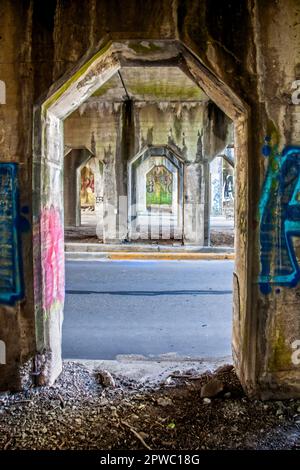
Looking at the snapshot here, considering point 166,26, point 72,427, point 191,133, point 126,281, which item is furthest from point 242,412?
point 191,133

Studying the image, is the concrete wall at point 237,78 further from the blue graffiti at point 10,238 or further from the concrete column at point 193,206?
the concrete column at point 193,206

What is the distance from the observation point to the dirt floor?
3.09 m

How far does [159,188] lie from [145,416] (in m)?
45.5

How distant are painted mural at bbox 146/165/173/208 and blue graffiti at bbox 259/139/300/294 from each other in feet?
142

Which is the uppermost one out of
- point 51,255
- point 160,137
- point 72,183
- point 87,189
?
point 160,137

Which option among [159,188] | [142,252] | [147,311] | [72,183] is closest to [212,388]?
[147,311]

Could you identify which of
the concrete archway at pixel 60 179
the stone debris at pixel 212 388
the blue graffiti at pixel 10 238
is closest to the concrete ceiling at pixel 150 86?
the concrete archway at pixel 60 179

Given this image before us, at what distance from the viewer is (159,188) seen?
48.4m

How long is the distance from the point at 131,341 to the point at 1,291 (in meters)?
2.30

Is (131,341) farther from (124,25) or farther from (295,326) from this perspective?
(124,25)

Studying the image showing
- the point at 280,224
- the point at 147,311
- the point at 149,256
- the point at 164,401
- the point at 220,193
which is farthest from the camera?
the point at 220,193

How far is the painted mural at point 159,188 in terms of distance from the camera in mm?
47125

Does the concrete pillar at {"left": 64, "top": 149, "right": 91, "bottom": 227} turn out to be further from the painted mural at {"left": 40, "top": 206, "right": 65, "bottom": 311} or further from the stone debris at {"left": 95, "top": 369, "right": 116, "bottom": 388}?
the stone debris at {"left": 95, "top": 369, "right": 116, "bottom": 388}

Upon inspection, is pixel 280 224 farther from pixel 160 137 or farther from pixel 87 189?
pixel 87 189
